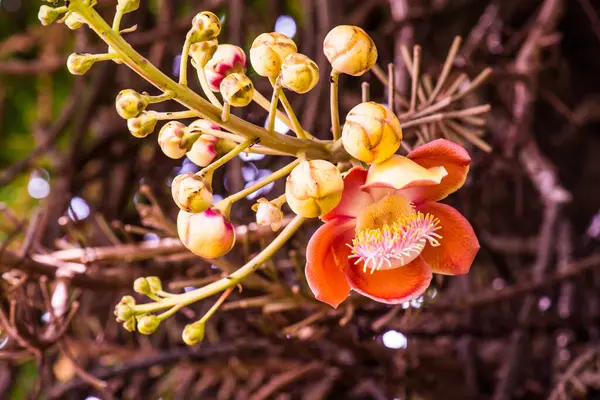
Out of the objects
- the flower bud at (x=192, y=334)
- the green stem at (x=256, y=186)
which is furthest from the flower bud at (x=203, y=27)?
the flower bud at (x=192, y=334)

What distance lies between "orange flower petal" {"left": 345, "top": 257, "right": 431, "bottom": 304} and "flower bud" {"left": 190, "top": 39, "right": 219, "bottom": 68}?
0.69ft

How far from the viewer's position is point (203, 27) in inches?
20.9

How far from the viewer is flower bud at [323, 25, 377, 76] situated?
1.81ft

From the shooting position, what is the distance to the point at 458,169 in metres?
0.61

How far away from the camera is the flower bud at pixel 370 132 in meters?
0.52

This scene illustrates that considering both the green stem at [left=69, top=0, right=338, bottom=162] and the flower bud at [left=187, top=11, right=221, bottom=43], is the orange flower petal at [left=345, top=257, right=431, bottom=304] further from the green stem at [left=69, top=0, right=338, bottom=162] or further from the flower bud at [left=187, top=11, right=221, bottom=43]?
the flower bud at [left=187, top=11, right=221, bottom=43]

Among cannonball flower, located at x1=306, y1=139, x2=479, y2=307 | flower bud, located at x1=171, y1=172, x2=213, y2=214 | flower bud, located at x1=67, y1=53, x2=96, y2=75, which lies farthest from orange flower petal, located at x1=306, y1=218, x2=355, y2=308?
flower bud, located at x1=67, y1=53, x2=96, y2=75

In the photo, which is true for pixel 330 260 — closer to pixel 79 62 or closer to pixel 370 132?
pixel 370 132

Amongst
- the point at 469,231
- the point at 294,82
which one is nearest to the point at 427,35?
the point at 469,231

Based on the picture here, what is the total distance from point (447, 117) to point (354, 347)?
1.29 ft

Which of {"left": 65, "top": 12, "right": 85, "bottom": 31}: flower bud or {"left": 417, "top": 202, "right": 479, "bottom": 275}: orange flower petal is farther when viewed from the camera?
{"left": 417, "top": 202, "right": 479, "bottom": 275}: orange flower petal

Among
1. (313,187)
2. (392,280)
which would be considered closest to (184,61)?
(313,187)

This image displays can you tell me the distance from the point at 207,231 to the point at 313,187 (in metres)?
0.09

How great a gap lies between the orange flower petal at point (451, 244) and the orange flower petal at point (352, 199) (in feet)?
0.20
